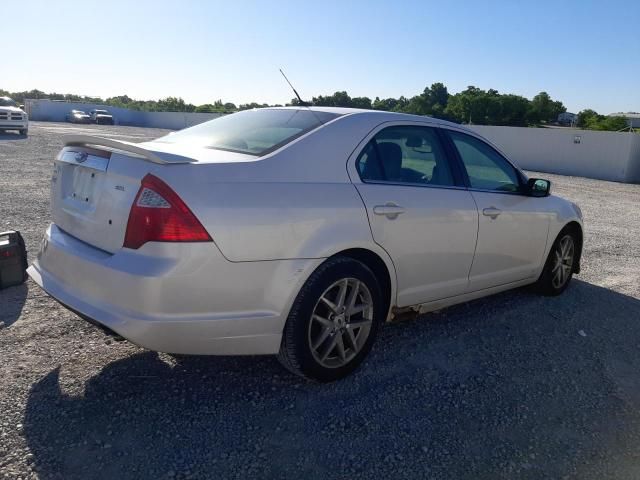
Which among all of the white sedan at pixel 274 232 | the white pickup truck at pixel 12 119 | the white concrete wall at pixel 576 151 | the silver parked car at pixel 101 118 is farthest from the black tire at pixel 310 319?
the silver parked car at pixel 101 118

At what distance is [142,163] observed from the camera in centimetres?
284

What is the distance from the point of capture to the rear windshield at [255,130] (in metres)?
3.38

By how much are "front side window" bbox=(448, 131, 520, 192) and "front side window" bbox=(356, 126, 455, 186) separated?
0.26 m

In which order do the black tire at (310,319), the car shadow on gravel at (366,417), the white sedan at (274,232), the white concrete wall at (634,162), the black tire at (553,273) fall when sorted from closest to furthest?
1. the car shadow on gravel at (366,417)
2. the white sedan at (274,232)
3. the black tire at (310,319)
4. the black tire at (553,273)
5. the white concrete wall at (634,162)

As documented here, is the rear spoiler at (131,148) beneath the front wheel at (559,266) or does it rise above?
above

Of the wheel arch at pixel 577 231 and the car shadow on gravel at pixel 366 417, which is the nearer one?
the car shadow on gravel at pixel 366 417

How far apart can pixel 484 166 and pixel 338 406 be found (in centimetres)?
243

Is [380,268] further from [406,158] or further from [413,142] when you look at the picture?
[413,142]

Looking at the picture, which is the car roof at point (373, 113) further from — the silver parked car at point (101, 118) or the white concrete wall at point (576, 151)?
the silver parked car at point (101, 118)

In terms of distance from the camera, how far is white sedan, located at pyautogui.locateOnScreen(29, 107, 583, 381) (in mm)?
2742

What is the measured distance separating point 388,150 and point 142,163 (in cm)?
168

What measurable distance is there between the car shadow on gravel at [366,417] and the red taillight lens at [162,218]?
974 mm

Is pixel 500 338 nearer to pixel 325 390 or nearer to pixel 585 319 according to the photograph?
pixel 585 319

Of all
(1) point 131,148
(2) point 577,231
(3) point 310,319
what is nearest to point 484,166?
(2) point 577,231
